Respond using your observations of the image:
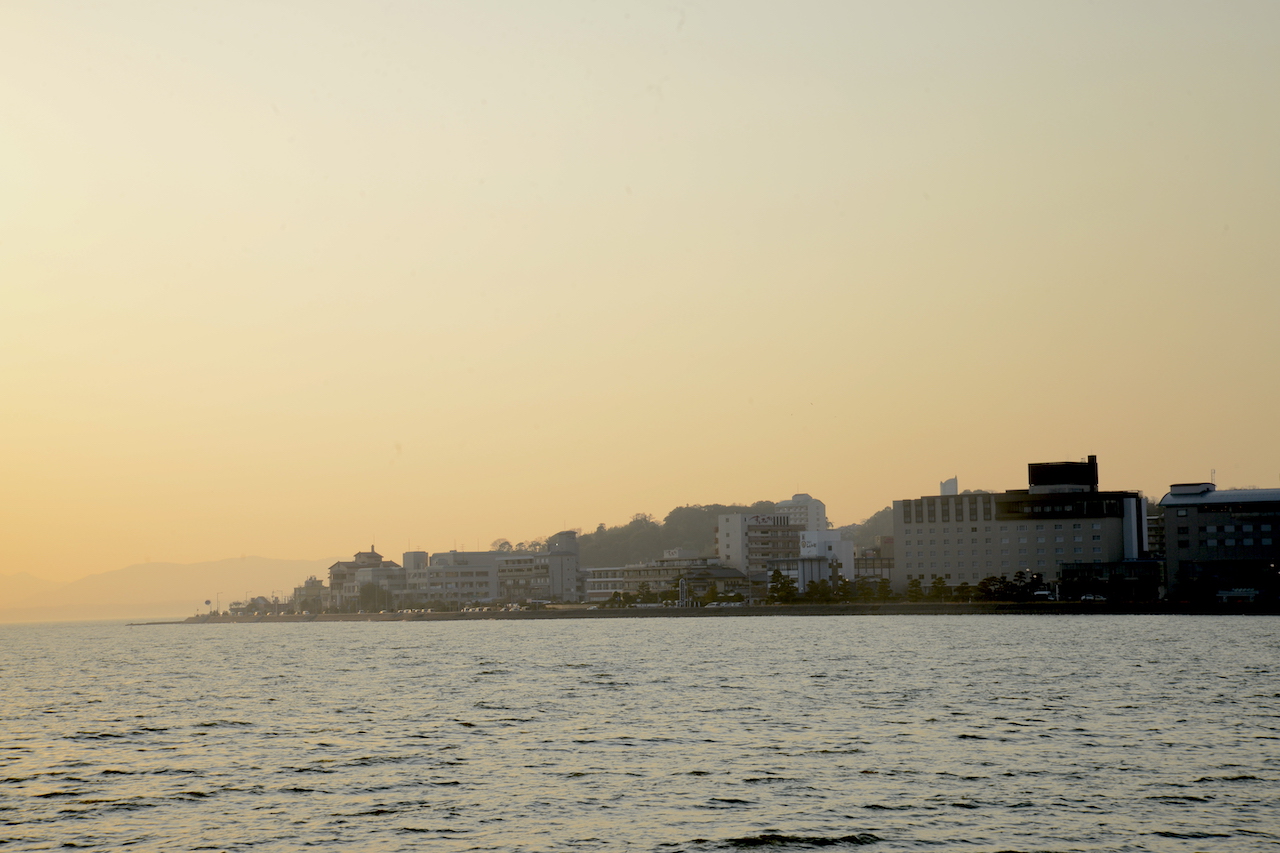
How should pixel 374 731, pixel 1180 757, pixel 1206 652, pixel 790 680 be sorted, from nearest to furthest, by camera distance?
pixel 1180 757, pixel 374 731, pixel 790 680, pixel 1206 652

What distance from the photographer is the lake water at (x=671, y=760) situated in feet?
103

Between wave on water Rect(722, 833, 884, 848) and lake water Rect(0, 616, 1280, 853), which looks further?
lake water Rect(0, 616, 1280, 853)

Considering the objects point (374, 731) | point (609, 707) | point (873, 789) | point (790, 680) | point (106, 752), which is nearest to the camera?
point (873, 789)

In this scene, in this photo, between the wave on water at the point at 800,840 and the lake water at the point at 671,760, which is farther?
the lake water at the point at 671,760

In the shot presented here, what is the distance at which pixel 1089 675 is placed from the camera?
262 feet

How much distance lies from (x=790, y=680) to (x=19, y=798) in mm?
51475

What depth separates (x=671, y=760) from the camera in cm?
4347

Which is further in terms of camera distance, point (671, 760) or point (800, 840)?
point (671, 760)

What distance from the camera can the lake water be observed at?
103ft

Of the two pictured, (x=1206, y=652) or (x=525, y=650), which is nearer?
(x=1206, y=652)

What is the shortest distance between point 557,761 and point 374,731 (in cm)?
1476

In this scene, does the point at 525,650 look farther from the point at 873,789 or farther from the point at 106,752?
the point at 873,789

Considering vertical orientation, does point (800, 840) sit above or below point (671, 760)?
above

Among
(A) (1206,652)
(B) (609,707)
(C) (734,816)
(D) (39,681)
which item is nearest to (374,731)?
(B) (609,707)
